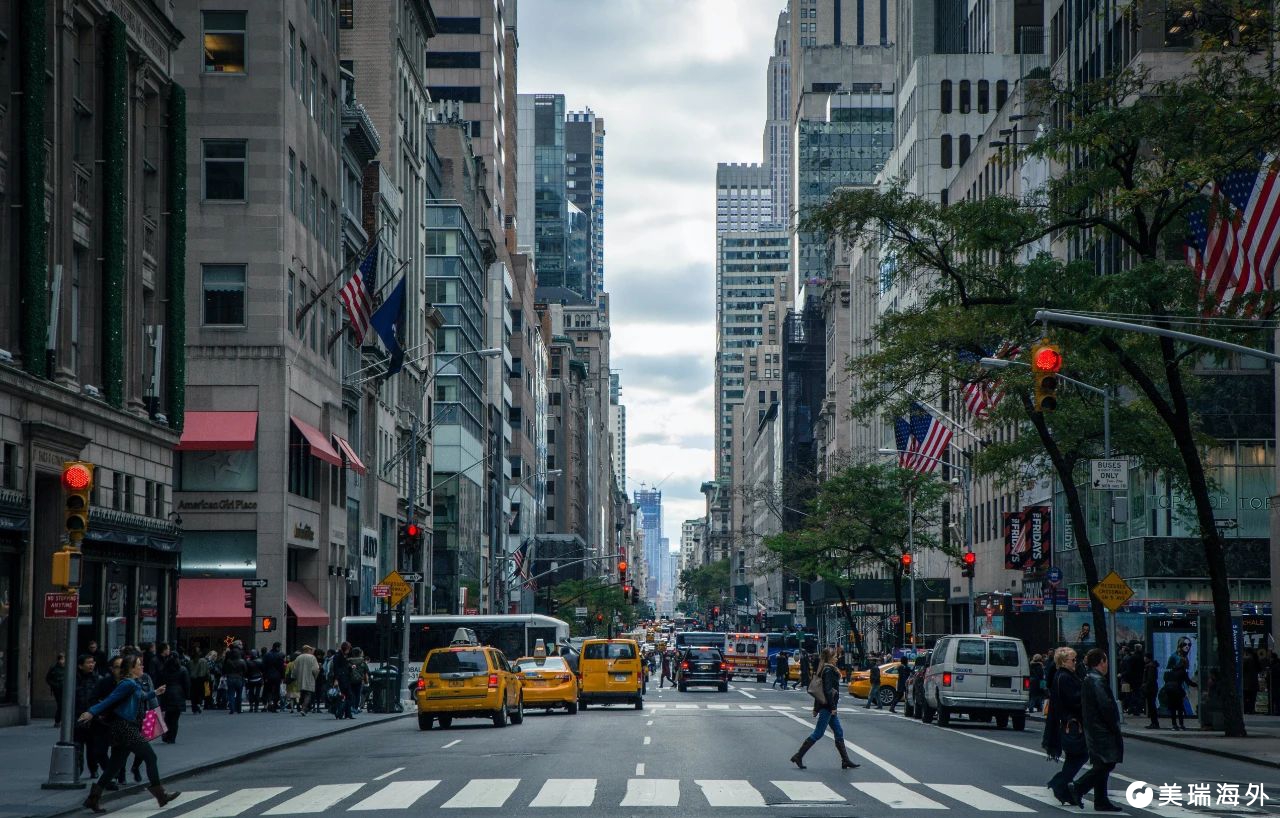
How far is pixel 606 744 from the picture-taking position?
3034 cm

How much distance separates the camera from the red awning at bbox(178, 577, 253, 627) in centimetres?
5362

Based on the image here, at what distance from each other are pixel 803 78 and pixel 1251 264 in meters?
177

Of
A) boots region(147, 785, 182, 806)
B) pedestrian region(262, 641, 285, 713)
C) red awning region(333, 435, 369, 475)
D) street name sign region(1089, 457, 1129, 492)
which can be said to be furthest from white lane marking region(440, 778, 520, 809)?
red awning region(333, 435, 369, 475)

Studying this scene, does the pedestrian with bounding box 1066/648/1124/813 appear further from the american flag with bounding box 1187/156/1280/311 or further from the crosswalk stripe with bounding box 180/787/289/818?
the american flag with bounding box 1187/156/1280/311

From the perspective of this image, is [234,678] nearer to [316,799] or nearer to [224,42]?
[224,42]

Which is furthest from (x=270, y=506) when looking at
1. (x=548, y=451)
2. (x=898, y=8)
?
(x=548, y=451)

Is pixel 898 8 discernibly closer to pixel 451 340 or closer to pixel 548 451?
pixel 451 340

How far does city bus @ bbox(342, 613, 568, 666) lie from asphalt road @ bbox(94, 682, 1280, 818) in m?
27.3

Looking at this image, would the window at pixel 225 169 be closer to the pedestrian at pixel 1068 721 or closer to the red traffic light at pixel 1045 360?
the red traffic light at pixel 1045 360

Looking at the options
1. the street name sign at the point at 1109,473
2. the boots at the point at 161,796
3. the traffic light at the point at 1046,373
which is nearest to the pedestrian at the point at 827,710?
the traffic light at the point at 1046,373

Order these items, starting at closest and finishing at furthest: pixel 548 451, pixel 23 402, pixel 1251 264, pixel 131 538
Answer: pixel 1251 264 → pixel 23 402 → pixel 131 538 → pixel 548 451

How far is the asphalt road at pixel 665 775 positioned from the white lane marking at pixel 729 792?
0.08 ft

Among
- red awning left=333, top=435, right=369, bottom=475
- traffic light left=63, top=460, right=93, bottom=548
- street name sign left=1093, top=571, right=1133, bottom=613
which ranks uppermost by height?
red awning left=333, top=435, right=369, bottom=475

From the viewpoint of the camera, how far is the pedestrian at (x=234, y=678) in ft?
144
